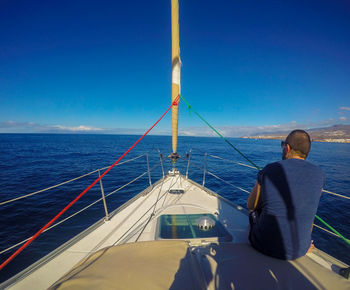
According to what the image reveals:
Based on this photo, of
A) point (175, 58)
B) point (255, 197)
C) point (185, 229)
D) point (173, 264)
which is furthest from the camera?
point (175, 58)

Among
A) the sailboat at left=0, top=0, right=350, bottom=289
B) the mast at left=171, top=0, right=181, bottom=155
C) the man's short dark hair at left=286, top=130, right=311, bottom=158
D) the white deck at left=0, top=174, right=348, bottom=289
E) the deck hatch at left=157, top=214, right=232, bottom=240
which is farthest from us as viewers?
the mast at left=171, top=0, right=181, bottom=155

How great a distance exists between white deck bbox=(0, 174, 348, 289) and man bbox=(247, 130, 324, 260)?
436 millimetres

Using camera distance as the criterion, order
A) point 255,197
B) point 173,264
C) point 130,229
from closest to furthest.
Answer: point 173,264 < point 255,197 < point 130,229

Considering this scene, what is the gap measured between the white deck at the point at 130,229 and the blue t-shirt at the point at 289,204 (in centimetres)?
46

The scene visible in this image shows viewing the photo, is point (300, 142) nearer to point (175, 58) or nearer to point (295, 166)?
point (295, 166)

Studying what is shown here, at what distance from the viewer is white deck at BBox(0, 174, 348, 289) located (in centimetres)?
188

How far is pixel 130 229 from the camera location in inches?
112

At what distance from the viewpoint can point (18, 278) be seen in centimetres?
178

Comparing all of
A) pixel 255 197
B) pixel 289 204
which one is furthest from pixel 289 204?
pixel 255 197

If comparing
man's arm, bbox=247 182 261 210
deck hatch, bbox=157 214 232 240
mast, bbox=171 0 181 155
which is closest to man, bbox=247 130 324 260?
man's arm, bbox=247 182 261 210

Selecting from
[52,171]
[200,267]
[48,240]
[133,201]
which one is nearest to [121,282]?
[200,267]

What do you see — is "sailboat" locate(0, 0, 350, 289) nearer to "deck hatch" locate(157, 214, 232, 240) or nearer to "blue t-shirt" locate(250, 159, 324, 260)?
"deck hatch" locate(157, 214, 232, 240)

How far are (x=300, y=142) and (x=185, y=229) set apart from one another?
7.13 ft

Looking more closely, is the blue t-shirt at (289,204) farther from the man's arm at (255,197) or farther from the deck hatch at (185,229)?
the deck hatch at (185,229)
